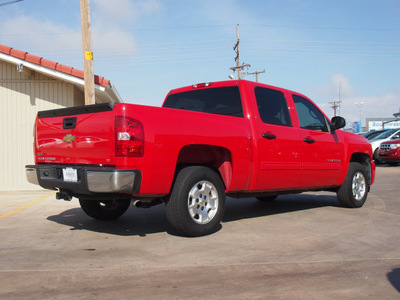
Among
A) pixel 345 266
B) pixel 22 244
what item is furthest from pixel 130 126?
pixel 345 266

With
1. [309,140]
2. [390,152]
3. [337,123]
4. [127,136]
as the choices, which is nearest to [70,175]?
[127,136]

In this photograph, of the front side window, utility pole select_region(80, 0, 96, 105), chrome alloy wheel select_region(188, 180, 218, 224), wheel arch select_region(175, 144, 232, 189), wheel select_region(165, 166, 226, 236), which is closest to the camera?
wheel select_region(165, 166, 226, 236)

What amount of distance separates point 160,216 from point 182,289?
3302 millimetres

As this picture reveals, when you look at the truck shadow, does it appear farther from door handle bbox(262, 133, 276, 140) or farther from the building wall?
the building wall

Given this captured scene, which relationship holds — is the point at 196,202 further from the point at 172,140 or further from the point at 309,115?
the point at 309,115

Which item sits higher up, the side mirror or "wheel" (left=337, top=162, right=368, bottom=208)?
the side mirror

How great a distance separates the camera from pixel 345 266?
3.81 meters

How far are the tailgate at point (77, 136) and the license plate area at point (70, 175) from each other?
4.7 inches

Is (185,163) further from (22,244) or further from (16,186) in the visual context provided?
(16,186)

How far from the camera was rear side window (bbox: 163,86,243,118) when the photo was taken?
566 centimetres

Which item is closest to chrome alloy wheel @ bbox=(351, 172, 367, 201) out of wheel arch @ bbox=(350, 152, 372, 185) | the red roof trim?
wheel arch @ bbox=(350, 152, 372, 185)

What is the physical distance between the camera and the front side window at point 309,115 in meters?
6.41

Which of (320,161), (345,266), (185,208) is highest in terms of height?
(320,161)

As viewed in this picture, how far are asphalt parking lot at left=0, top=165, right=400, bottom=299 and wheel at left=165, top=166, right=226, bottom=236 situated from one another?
0.20 metres
